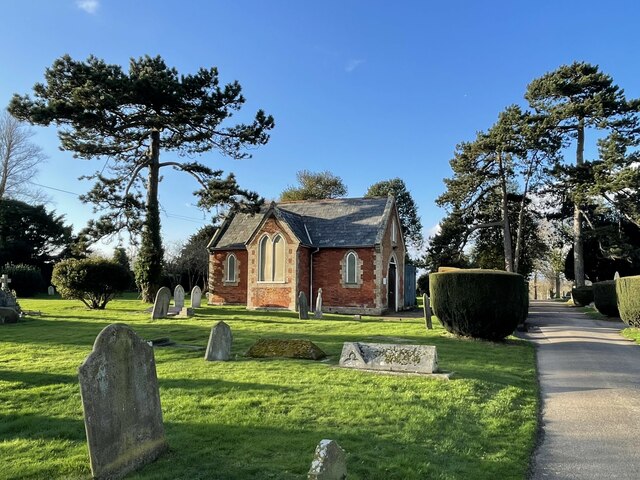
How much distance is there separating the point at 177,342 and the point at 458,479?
10.9m

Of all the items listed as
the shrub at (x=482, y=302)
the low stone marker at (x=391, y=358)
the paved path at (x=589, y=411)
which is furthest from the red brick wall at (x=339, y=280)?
the low stone marker at (x=391, y=358)

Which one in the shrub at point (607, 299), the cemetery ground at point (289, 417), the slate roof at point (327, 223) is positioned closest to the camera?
the cemetery ground at point (289, 417)

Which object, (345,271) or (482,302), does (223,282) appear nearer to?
(345,271)

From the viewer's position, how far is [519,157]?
147ft

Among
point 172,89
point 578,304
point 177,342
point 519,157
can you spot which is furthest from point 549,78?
point 177,342

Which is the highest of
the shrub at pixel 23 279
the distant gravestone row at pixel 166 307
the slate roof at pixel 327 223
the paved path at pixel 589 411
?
the slate roof at pixel 327 223

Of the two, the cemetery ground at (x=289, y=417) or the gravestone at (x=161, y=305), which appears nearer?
the cemetery ground at (x=289, y=417)

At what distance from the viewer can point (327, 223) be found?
30.9 m

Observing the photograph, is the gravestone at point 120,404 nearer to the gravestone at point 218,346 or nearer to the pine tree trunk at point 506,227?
the gravestone at point 218,346

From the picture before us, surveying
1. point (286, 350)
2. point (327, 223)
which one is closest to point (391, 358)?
point (286, 350)

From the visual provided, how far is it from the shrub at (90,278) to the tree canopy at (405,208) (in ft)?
133

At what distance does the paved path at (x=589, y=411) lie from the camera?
5357 millimetres

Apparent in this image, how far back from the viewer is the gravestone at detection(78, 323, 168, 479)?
Result: 464 centimetres

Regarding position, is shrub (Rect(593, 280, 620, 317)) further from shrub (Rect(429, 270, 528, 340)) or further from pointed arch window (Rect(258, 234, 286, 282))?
pointed arch window (Rect(258, 234, 286, 282))
